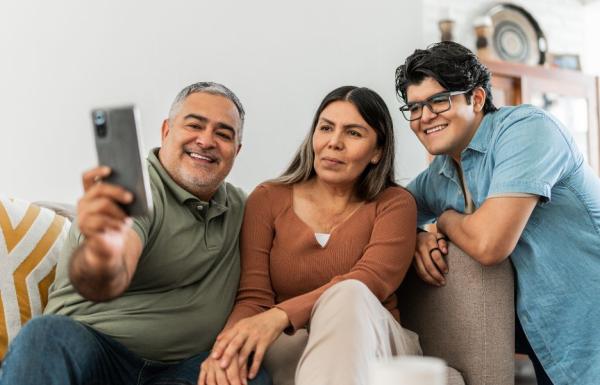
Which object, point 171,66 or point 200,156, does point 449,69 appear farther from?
point 171,66

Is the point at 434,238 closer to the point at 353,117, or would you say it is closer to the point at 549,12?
the point at 353,117

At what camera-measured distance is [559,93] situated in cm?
417

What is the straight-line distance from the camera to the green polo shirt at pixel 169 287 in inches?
53.8

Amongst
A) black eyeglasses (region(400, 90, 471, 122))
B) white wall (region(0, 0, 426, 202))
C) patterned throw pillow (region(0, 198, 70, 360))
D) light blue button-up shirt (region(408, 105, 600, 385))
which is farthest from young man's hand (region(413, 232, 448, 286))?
white wall (region(0, 0, 426, 202))

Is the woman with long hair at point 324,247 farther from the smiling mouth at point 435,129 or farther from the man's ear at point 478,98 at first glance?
the man's ear at point 478,98

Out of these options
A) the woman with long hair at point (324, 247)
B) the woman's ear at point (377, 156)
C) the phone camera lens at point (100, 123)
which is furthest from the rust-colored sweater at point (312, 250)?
the phone camera lens at point (100, 123)

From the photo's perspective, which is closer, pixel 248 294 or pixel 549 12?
pixel 248 294

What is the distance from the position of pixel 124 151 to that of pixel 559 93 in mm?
3859

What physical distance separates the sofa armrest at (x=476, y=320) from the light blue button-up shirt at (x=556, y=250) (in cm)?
6

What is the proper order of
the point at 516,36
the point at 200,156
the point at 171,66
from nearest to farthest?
the point at 200,156, the point at 171,66, the point at 516,36

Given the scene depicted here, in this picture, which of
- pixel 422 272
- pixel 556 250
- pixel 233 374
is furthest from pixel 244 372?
pixel 556 250

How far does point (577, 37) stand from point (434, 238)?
3759mm

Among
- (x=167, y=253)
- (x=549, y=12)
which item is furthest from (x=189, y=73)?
(x=549, y=12)

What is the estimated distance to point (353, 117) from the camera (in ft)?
5.38
